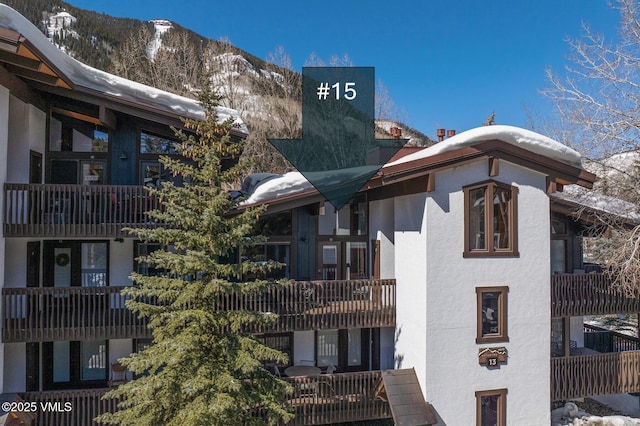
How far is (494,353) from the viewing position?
9609 mm

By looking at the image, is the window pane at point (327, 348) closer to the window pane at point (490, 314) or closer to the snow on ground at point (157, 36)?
the window pane at point (490, 314)

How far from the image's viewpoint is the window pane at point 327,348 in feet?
38.1

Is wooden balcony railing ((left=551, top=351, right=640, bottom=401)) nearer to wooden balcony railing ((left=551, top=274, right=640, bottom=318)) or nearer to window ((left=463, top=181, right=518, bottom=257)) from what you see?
wooden balcony railing ((left=551, top=274, right=640, bottom=318))

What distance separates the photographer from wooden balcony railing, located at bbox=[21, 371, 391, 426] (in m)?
8.70

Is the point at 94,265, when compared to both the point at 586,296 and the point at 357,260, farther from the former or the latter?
the point at 586,296

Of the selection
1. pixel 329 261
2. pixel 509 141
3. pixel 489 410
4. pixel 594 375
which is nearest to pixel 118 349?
pixel 329 261

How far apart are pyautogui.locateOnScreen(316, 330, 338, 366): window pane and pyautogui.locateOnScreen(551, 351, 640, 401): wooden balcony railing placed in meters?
5.95

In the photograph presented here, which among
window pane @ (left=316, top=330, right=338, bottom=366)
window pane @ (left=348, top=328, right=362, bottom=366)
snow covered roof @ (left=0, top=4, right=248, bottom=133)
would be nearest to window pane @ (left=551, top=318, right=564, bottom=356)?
window pane @ (left=348, top=328, right=362, bottom=366)

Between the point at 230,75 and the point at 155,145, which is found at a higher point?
the point at 230,75

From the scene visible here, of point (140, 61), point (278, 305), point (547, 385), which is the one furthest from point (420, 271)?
point (140, 61)

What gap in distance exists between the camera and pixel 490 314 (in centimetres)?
988

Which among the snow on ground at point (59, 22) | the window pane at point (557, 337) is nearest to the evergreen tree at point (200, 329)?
the window pane at point (557, 337)

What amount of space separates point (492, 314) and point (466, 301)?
907 millimetres

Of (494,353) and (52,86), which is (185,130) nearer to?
(52,86)
